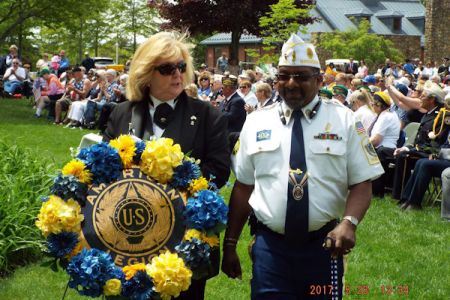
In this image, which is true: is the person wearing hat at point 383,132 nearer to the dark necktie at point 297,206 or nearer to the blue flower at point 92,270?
the dark necktie at point 297,206

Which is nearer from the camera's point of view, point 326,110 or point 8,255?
point 326,110

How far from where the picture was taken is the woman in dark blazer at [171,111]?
13.8ft

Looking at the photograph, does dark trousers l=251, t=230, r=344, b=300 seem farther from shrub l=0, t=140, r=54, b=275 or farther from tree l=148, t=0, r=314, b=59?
tree l=148, t=0, r=314, b=59

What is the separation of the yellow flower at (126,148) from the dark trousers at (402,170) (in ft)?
27.4

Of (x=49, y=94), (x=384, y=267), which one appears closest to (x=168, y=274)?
(x=384, y=267)

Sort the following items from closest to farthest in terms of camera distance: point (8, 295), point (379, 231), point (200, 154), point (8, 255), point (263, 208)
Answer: point (263, 208) → point (200, 154) → point (8, 295) → point (8, 255) → point (379, 231)

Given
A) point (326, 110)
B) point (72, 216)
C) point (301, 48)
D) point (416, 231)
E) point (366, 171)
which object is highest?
→ point (301, 48)

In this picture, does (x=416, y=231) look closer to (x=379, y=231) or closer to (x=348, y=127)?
(x=379, y=231)

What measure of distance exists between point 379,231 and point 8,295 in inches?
190

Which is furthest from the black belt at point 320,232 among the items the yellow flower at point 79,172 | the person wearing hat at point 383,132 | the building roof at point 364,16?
the building roof at point 364,16

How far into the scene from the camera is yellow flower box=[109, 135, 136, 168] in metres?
3.84

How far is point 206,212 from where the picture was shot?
3.71 meters

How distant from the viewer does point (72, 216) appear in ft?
12.1

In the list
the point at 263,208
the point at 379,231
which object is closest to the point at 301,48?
the point at 263,208
